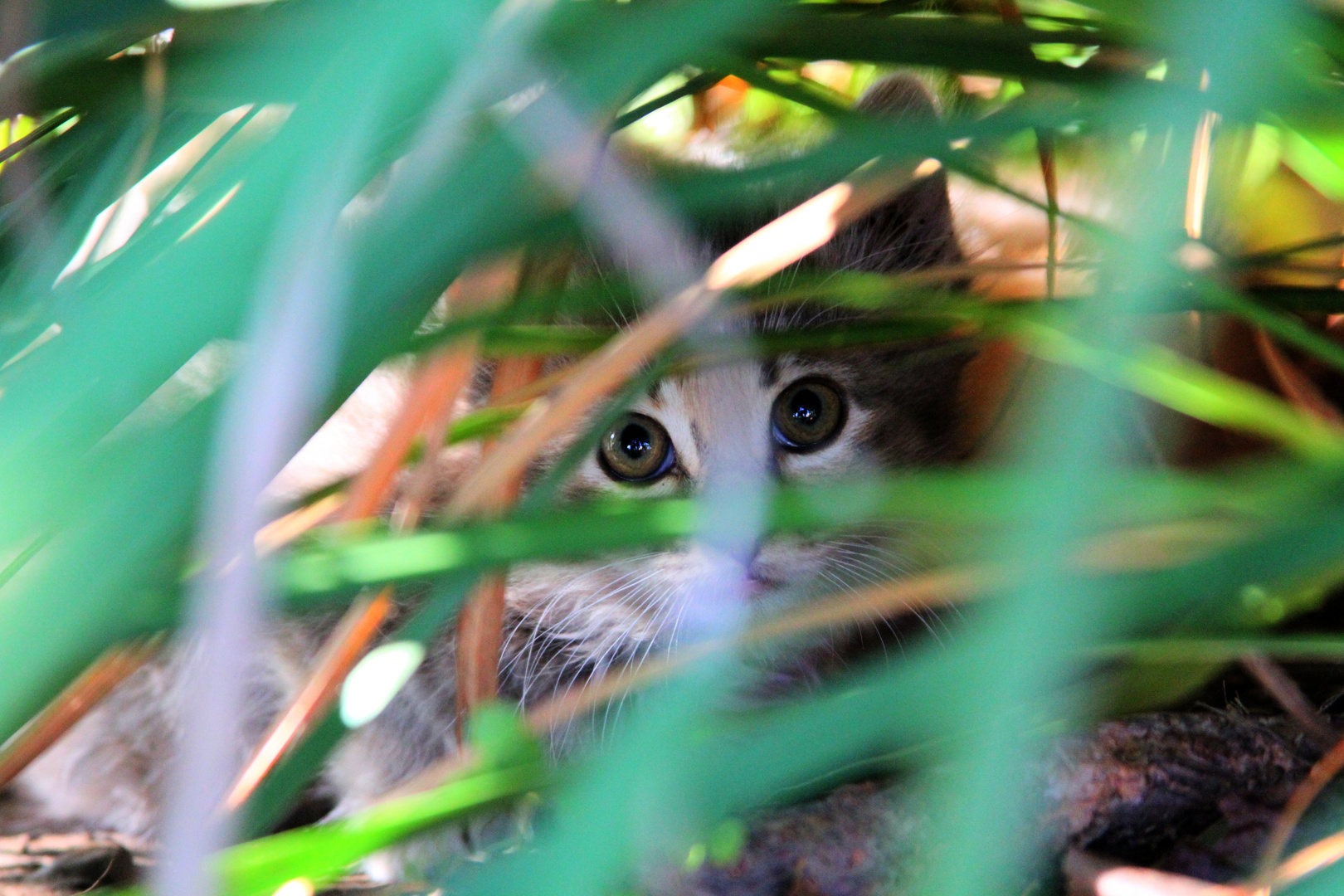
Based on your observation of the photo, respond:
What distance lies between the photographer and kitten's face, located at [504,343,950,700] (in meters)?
1.41

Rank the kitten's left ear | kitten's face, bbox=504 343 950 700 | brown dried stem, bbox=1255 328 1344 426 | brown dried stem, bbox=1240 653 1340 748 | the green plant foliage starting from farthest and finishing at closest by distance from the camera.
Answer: the kitten's left ear, kitten's face, bbox=504 343 950 700, brown dried stem, bbox=1255 328 1344 426, brown dried stem, bbox=1240 653 1340 748, the green plant foliage

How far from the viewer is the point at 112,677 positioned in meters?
0.87

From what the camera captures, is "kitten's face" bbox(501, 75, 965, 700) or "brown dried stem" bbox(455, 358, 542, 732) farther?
"kitten's face" bbox(501, 75, 965, 700)

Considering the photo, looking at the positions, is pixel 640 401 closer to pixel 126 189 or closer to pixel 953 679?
pixel 126 189

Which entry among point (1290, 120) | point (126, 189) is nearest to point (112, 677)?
point (126, 189)

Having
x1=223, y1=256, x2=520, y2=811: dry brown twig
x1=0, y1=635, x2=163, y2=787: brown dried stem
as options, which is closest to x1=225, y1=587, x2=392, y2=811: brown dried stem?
x1=223, y1=256, x2=520, y2=811: dry brown twig

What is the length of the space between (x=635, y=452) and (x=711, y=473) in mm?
215

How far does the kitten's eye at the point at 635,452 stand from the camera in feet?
5.01

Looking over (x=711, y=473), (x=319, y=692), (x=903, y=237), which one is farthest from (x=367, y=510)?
(x=903, y=237)

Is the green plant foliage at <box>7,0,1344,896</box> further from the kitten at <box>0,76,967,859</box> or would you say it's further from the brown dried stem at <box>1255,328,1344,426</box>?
the kitten at <box>0,76,967,859</box>

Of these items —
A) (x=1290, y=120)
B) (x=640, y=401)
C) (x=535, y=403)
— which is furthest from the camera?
(x=640, y=401)

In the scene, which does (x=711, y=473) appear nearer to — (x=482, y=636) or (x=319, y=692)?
(x=482, y=636)

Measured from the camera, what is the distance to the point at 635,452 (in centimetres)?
154

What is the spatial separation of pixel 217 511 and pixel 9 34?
0.60m
